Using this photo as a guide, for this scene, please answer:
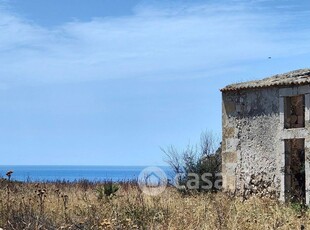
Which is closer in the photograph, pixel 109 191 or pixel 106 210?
pixel 106 210

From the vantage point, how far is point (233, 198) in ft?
55.0

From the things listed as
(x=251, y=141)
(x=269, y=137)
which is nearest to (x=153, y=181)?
(x=251, y=141)

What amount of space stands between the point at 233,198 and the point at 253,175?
2.71ft

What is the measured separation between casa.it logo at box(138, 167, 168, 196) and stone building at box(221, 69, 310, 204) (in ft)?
9.42

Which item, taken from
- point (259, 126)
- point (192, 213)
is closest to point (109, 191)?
point (259, 126)

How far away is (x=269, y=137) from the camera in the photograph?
53.9 feet

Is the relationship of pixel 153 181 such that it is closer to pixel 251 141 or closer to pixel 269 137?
pixel 251 141

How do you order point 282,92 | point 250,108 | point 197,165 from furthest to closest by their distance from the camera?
1. point 197,165
2. point 250,108
3. point 282,92

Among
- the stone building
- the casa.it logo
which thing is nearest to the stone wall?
the stone building

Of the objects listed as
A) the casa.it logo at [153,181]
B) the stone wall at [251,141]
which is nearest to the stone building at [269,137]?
the stone wall at [251,141]

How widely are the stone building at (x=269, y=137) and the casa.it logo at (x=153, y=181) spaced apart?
2.87m

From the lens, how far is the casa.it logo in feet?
65.6

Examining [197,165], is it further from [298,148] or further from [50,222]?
[50,222]

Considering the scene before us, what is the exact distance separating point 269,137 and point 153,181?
6.76m
